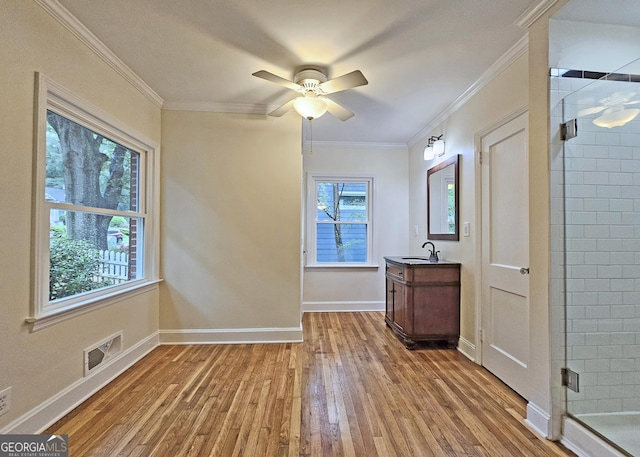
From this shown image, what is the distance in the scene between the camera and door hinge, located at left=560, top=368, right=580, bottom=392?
174 centimetres

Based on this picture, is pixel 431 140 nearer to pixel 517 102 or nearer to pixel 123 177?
pixel 517 102

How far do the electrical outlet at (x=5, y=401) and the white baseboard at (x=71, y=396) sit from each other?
84 millimetres

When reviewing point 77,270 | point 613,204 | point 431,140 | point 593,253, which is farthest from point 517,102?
point 77,270

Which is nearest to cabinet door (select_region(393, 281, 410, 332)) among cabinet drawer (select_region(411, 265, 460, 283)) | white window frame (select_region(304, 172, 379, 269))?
cabinet drawer (select_region(411, 265, 460, 283))

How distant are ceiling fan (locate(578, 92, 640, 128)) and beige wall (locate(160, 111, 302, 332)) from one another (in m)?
2.38

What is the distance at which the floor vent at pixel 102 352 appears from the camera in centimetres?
221

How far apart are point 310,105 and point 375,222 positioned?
260cm

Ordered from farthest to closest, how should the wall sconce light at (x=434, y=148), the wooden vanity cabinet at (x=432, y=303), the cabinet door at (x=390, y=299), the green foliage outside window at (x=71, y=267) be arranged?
the cabinet door at (x=390, y=299)
the wall sconce light at (x=434, y=148)
the wooden vanity cabinet at (x=432, y=303)
the green foliage outside window at (x=71, y=267)

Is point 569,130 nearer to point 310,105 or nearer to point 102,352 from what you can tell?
point 310,105

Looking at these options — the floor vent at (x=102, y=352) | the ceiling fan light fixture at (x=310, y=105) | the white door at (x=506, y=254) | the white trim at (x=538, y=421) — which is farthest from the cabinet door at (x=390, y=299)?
the floor vent at (x=102, y=352)

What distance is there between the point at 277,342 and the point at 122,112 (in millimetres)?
2557

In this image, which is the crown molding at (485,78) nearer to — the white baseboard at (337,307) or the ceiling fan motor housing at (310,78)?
the ceiling fan motor housing at (310,78)

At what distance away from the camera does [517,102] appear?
7.54ft

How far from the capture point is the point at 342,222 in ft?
15.8
